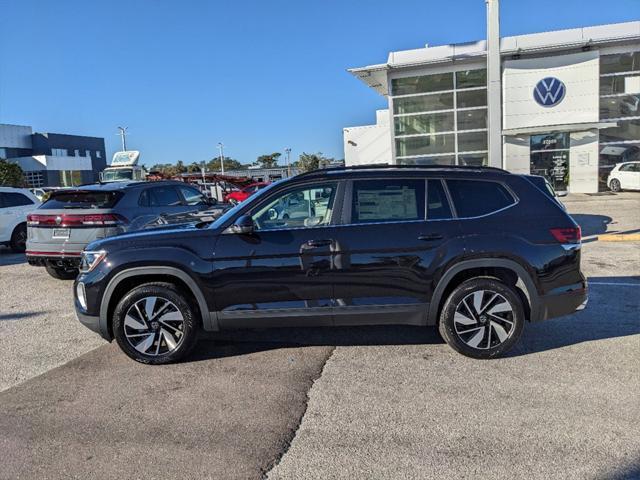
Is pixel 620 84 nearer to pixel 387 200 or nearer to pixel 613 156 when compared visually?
pixel 613 156

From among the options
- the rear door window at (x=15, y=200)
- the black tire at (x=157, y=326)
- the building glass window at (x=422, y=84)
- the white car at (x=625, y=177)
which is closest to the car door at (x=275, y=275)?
the black tire at (x=157, y=326)

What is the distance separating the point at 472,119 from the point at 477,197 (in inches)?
805

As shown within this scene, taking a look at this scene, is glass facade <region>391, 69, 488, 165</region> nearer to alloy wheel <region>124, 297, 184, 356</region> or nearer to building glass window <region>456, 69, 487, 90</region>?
building glass window <region>456, 69, 487, 90</region>

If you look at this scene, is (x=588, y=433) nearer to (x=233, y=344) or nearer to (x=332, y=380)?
(x=332, y=380)

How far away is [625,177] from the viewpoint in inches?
859

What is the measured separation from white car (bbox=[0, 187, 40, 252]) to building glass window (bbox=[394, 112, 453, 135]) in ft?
55.0

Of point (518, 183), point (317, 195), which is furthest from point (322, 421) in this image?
point (518, 183)

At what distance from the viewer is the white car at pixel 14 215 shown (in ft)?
38.9

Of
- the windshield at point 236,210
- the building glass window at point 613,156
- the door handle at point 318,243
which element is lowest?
the door handle at point 318,243

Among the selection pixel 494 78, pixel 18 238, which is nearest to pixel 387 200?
pixel 494 78

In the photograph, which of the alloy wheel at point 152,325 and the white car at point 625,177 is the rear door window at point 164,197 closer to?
the alloy wheel at point 152,325

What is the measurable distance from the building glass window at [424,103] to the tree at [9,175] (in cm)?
3243

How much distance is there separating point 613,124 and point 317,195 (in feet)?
70.8

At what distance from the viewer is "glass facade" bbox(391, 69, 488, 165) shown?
23.4 meters
